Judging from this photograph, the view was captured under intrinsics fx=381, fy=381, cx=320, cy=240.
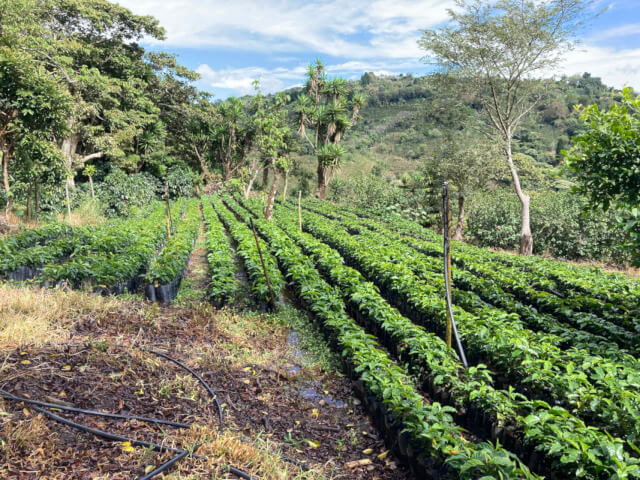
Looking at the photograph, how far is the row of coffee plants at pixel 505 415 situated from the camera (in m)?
2.56

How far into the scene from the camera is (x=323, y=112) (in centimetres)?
3092

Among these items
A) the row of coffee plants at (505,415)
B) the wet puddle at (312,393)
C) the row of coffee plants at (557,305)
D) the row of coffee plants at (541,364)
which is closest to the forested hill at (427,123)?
the row of coffee plants at (557,305)

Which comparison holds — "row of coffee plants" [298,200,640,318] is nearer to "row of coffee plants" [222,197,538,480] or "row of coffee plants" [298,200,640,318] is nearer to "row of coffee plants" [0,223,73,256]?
"row of coffee plants" [222,197,538,480]

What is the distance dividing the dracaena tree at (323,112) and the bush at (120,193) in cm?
1310

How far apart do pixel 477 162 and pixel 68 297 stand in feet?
49.9

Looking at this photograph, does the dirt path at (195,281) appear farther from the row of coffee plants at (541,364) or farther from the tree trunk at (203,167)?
the tree trunk at (203,167)

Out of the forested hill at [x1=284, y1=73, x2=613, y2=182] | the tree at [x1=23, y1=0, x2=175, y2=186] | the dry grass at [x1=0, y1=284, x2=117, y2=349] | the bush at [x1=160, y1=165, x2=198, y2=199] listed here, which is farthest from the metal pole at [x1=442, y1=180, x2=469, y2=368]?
the bush at [x1=160, y1=165, x2=198, y2=199]

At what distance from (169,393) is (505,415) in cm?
328

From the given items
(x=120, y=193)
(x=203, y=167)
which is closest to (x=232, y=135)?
(x=203, y=167)

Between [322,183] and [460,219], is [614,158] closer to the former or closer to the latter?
[460,219]

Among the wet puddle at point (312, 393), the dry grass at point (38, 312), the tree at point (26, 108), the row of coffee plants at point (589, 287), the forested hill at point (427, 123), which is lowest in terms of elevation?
the wet puddle at point (312, 393)

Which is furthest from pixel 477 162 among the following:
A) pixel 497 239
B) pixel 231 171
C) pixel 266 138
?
pixel 231 171

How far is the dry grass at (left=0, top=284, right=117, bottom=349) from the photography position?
169 inches

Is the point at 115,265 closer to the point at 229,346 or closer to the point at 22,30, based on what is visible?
the point at 229,346
